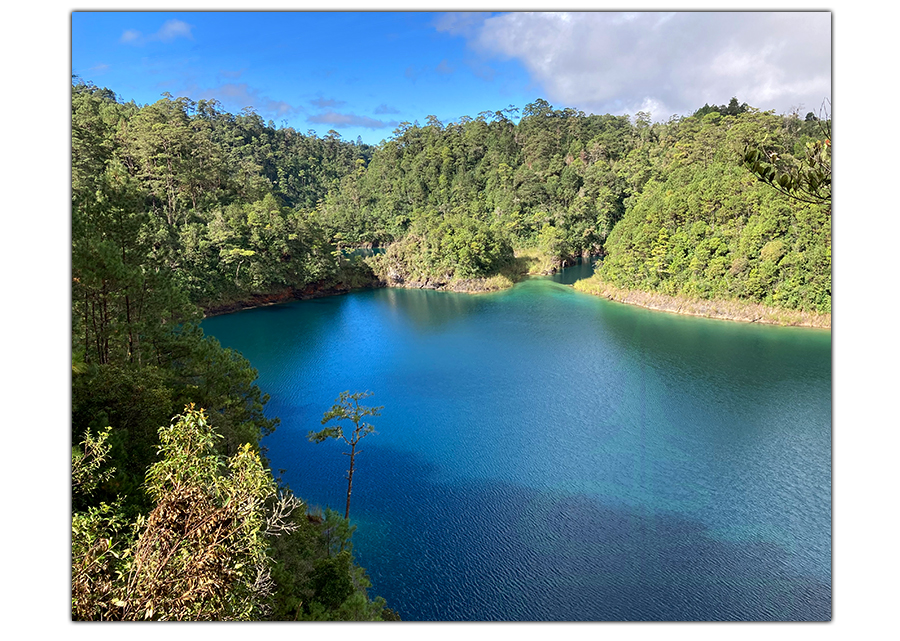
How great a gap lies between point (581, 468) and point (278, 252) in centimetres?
2394

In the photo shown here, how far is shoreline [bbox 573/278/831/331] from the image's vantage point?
19594mm

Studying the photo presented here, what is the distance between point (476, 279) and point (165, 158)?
1864 cm

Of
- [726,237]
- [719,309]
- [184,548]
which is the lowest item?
[184,548]

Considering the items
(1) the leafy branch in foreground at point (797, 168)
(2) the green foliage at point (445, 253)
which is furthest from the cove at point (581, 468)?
(2) the green foliage at point (445, 253)

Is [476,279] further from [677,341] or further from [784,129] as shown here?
[784,129]

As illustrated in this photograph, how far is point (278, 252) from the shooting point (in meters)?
29.6

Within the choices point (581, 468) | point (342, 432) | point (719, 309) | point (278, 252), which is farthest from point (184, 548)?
point (278, 252)

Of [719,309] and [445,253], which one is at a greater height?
[445,253]

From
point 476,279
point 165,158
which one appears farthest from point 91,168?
point 476,279

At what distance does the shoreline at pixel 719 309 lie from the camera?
19.6 m

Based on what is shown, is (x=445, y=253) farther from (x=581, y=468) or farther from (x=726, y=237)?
(x=581, y=468)

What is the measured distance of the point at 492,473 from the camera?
1053 cm

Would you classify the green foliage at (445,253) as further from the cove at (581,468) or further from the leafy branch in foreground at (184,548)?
the leafy branch in foreground at (184,548)

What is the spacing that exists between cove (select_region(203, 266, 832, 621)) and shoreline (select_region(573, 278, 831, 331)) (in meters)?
0.75
